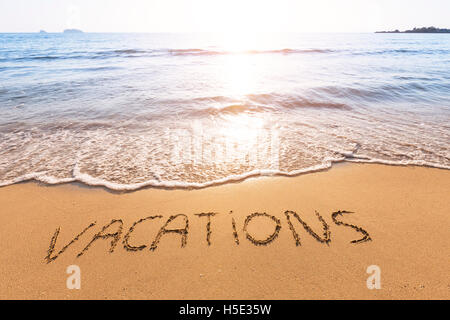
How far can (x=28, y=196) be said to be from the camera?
129 inches

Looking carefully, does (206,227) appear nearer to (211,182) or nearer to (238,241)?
(238,241)

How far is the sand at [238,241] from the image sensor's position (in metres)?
2.08

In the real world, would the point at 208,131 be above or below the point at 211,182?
above

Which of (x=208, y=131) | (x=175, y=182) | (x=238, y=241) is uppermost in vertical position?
(x=208, y=131)

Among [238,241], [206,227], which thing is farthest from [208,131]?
[238,241]

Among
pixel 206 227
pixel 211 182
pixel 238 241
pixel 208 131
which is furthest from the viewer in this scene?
pixel 208 131

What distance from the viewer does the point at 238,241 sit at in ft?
8.21

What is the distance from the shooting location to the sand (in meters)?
2.08

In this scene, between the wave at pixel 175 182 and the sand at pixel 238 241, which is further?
the wave at pixel 175 182

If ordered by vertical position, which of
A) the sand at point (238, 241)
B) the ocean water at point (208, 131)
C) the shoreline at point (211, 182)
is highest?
the ocean water at point (208, 131)

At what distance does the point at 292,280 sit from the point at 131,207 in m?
2.08

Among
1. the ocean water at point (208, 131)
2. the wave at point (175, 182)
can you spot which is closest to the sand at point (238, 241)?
the wave at point (175, 182)

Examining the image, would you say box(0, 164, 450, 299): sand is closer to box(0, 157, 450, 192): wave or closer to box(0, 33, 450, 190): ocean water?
box(0, 157, 450, 192): wave

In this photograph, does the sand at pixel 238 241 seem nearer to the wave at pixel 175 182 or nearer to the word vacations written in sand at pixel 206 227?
the word vacations written in sand at pixel 206 227
